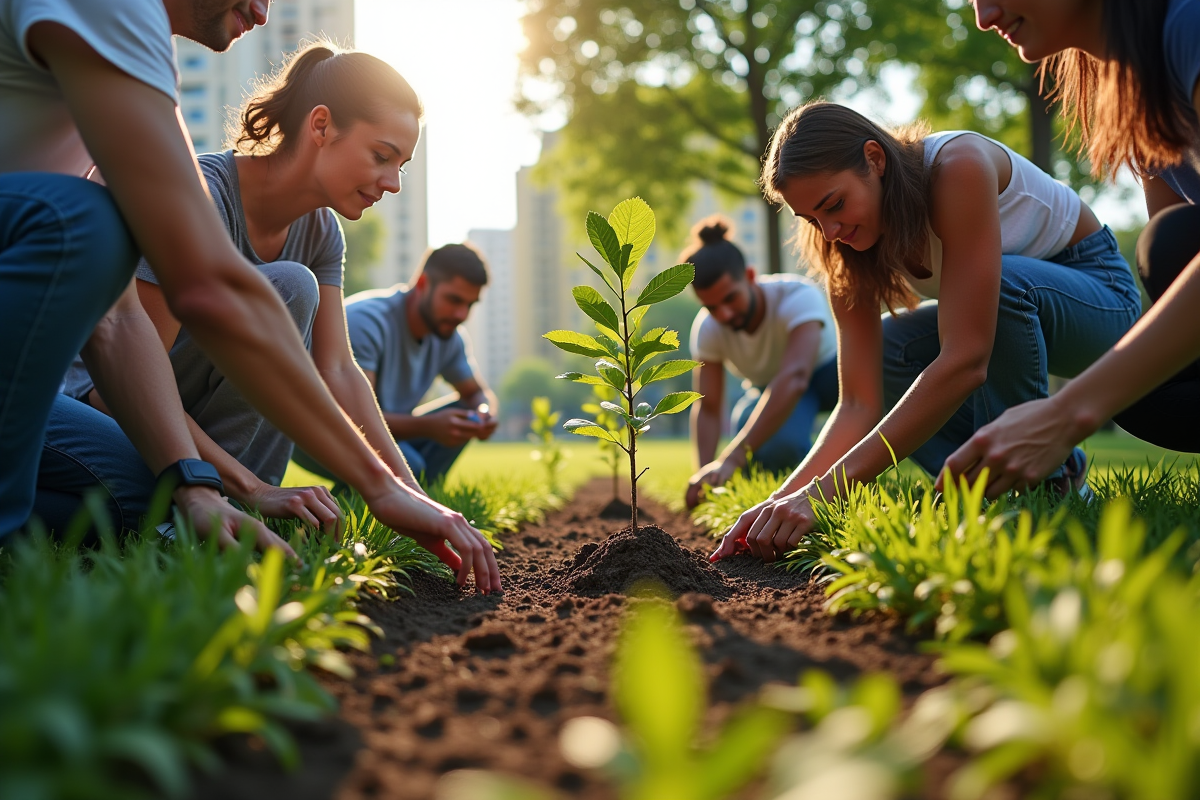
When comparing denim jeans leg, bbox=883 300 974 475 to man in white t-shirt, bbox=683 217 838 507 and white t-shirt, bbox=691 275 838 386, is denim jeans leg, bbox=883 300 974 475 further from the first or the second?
white t-shirt, bbox=691 275 838 386

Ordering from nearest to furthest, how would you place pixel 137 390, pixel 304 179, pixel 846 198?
pixel 137 390 → pixel 846 198 → pixel 304 179

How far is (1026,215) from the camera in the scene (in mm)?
3234

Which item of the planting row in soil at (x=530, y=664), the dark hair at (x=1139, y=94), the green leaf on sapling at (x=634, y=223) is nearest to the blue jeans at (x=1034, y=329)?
the dark hair at (x=1139, y=94)

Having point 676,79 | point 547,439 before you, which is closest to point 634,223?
point 547,439

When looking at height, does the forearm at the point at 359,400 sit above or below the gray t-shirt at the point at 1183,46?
below

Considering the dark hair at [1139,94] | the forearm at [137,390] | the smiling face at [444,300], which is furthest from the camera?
the smiling face at [444,300]

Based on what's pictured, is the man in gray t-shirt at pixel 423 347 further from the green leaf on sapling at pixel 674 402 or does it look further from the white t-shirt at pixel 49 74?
the white t-shirt at pixel 49 74

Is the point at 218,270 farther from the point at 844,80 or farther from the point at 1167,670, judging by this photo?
the point at 844,80

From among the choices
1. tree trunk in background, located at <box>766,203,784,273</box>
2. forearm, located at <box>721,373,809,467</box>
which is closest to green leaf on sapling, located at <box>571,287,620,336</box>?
forearm, located at <box>721,373,809,467</box>

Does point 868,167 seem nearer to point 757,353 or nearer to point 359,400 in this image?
point 359,400

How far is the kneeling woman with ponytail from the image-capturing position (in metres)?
3.08

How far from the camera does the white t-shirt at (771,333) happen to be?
5.48 metres

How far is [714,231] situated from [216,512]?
168 inches

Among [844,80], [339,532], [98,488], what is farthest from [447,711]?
[844,80]
